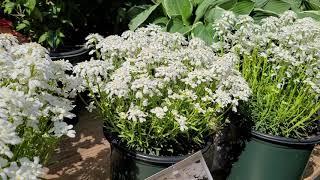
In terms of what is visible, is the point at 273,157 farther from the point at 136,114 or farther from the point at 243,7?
the point at 243,7

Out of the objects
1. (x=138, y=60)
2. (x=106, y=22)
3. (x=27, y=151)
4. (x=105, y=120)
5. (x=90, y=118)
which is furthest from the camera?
(x=106, y=22)

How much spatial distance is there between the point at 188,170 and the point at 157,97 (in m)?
0.25

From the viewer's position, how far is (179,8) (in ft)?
7.50

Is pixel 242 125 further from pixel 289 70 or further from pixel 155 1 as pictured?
pixel 155 1

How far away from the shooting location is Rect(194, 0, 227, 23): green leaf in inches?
89.3

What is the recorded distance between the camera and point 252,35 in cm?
177

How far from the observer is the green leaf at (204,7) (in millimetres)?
2268

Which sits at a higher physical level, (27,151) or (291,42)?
(291,42)

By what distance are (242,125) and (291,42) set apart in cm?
39

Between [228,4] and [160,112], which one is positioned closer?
[160,112]

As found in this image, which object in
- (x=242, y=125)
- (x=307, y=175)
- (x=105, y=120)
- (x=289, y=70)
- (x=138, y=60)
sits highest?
(x=138, y=60)

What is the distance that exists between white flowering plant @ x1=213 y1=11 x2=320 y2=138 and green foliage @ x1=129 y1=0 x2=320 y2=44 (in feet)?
1.15

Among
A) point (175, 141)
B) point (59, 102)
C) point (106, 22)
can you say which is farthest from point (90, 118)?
point (59, 102)

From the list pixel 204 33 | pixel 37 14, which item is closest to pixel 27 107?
pixel 37 14
